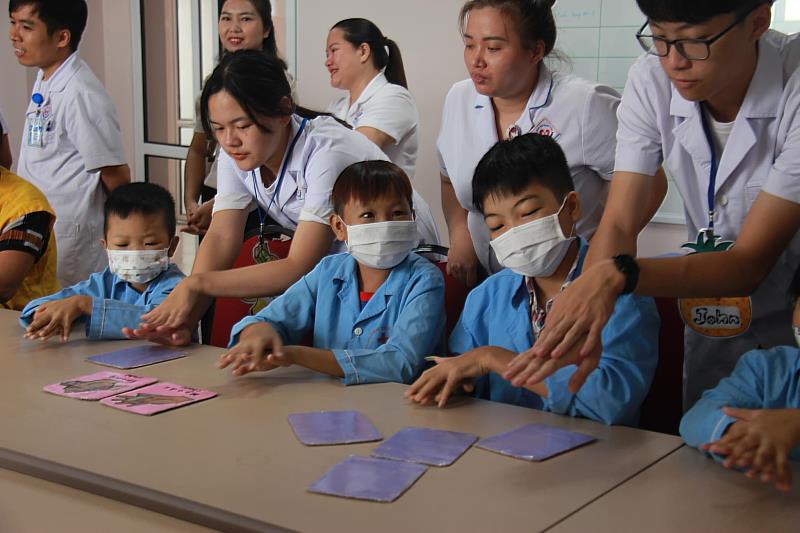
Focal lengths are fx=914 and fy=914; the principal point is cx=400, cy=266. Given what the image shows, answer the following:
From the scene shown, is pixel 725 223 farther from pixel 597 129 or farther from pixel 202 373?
pixel 202 373

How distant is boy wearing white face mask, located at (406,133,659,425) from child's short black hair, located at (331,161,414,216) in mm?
200

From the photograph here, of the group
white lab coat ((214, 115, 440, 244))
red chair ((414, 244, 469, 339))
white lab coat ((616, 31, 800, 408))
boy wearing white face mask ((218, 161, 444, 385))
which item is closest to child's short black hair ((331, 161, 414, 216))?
boy wearing white face mask ((218, 161, 444, 385))

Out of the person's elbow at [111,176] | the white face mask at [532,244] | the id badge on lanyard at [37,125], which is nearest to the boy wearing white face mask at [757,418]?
the white face mask at [532,244]

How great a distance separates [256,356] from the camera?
5.58 feet

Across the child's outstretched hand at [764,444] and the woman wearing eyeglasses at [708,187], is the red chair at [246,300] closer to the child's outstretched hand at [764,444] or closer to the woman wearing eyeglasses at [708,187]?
the woman wearing eyeglasses at [708,187]

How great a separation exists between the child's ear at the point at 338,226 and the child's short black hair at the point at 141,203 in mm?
503

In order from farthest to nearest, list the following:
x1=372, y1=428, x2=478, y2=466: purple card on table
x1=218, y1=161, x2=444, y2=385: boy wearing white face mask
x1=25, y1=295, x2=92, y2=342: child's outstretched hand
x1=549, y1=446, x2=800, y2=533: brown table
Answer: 1. x1=25, y1=295, x2=92, y2=342: child's outstretched hand
2. x1=218, y1=161, x2=444, y2=385: boy wearing white face mask
3. x1=372, y1=428, x2=478, y2=466: purple card on table
4. x1=549, y1=446, x2=800, y2=533: brown table

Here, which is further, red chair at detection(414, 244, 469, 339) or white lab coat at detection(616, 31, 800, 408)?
red chair at detection(414, 244, 469, 339)

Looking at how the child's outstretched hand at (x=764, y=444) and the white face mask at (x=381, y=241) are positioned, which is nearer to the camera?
the child's outstretched hand at (x=764, y=444)

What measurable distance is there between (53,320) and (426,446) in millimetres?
1060

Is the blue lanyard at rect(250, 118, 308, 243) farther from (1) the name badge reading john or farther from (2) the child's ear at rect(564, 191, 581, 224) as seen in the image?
(1) the name badge reading john

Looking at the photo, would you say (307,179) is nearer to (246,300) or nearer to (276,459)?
(246,300)

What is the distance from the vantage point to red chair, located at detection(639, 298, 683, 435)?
177cm

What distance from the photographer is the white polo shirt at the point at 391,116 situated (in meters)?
3.10
